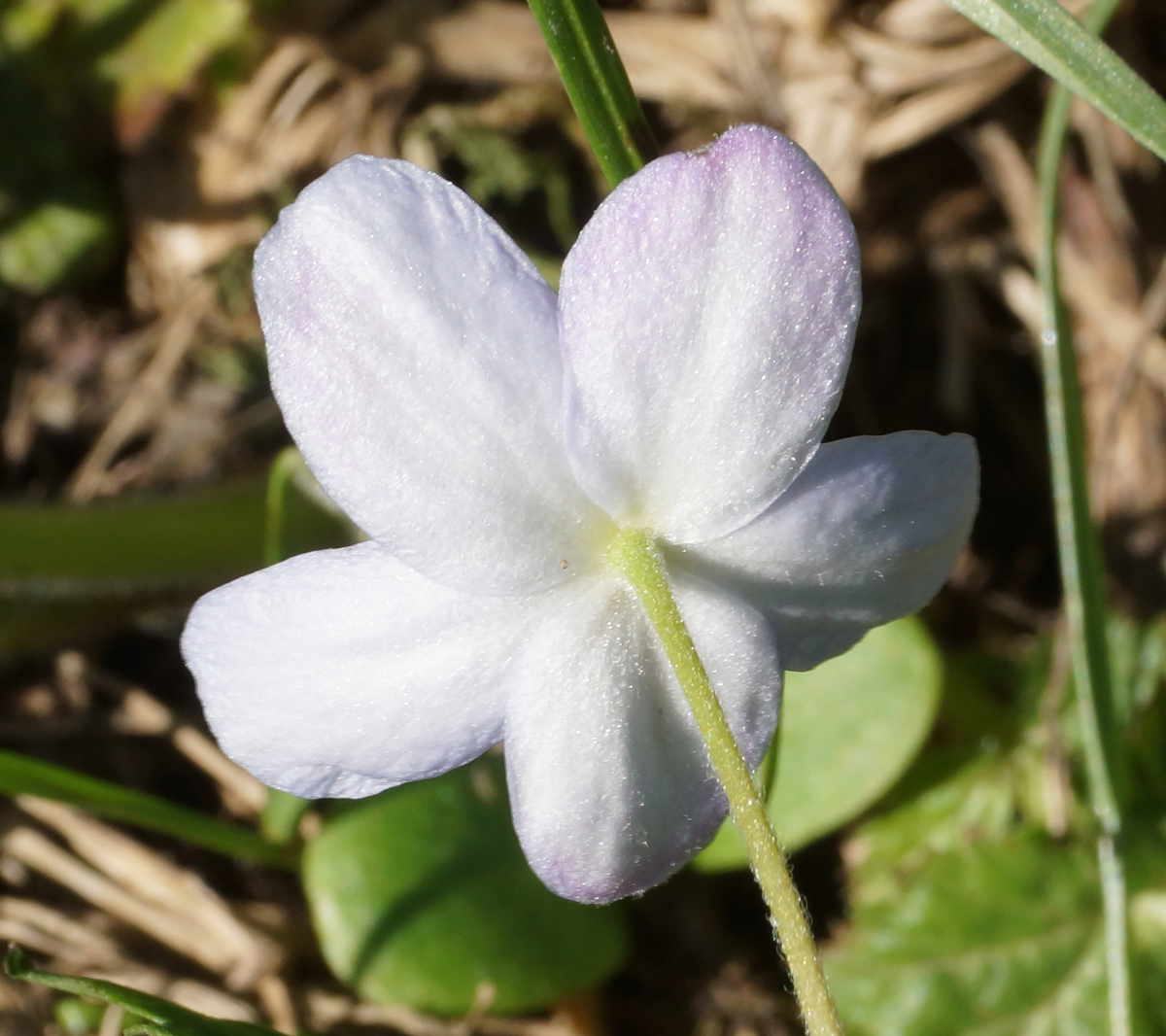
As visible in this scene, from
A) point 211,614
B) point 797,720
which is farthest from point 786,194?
point 797,720

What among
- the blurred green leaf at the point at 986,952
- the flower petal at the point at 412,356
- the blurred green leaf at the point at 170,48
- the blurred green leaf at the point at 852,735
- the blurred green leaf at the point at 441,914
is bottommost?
the blurred green leaf at the point at 986,952

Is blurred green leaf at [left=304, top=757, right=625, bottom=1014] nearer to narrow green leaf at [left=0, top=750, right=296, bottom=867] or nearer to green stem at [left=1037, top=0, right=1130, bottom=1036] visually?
narrow green leaf at [left=0, top=750, right=296, bottom=867]

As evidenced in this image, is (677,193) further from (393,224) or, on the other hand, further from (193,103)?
(193,103)

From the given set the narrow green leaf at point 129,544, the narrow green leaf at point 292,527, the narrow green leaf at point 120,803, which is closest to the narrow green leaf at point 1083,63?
the narrow green leaf at point 292,527

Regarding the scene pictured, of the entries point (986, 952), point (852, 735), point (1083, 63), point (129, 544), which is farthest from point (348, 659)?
point (986, 952)

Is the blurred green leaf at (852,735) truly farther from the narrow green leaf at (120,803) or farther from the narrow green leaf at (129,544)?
the narrow green leaf at (129,544)

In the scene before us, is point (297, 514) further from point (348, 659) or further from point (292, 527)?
point (348, 659)
